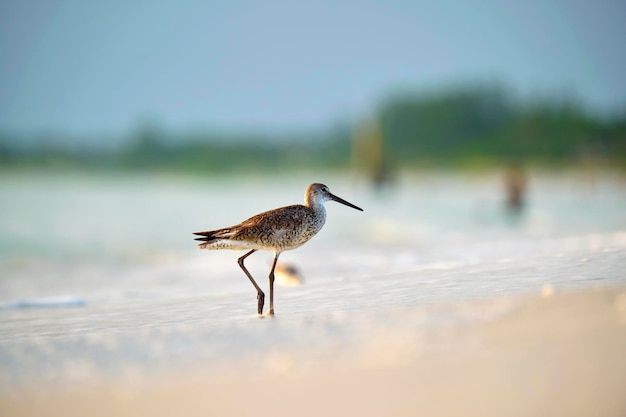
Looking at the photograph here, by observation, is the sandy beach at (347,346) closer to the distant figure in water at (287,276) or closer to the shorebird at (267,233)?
the distant figure in water at (287,276)

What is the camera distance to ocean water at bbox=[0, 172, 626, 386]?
554 centimetres

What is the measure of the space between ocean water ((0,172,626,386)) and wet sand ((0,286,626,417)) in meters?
0.23

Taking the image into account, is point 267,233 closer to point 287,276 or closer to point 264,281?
point 287,276

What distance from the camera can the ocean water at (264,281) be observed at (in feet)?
18.2

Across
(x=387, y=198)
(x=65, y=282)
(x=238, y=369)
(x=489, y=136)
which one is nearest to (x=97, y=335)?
(x=238, y=369)

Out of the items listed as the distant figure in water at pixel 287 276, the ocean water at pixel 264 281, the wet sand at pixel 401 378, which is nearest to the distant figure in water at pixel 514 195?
the ocean water at pixel 264 281

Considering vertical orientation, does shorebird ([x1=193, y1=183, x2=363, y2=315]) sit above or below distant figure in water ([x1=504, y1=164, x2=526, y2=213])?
above

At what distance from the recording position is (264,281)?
34.5 ft

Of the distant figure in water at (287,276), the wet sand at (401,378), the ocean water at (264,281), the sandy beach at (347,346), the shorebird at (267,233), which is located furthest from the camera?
the distant figure in water at (287,276)

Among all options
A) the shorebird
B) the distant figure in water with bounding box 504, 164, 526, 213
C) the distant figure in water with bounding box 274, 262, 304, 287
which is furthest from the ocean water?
the shorebird

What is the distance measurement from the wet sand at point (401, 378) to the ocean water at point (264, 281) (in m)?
0.23

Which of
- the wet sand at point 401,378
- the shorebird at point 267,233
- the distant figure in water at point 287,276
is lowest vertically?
the distant figure in water at point 287,276

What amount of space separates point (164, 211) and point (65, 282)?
21126 mm

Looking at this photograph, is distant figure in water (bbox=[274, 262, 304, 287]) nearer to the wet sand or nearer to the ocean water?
the ocean water
